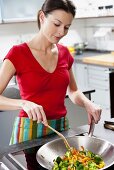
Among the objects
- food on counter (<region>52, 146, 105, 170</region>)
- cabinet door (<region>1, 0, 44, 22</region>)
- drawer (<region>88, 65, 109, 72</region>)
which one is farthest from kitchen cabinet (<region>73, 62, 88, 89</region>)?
food on counter (<region>52, 146, 105, 170</region>)

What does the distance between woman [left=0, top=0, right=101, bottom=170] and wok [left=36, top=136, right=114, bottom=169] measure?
155 mm

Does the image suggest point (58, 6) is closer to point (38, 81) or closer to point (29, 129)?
point (38, 81)

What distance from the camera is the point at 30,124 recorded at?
139cm

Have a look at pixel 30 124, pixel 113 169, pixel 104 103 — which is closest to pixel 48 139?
pixel 30 124

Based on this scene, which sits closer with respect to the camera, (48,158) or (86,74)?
(48,158)

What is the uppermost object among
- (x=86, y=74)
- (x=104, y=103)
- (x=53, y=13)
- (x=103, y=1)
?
(x=103, y=1)

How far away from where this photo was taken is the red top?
1.35m

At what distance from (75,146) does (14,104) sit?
31 cm

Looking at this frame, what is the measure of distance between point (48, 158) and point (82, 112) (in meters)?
1.49

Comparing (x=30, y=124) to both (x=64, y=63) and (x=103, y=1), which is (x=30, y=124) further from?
(x=103, y=1)

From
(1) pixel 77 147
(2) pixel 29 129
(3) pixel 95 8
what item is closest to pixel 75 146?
(1) pixel 77 147

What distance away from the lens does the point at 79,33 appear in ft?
14.6

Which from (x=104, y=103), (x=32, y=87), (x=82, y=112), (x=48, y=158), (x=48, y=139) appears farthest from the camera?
(x=104, y=103)

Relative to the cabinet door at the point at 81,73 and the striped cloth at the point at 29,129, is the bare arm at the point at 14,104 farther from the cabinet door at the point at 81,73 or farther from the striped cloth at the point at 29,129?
the cabinet door at the point at 81,73
